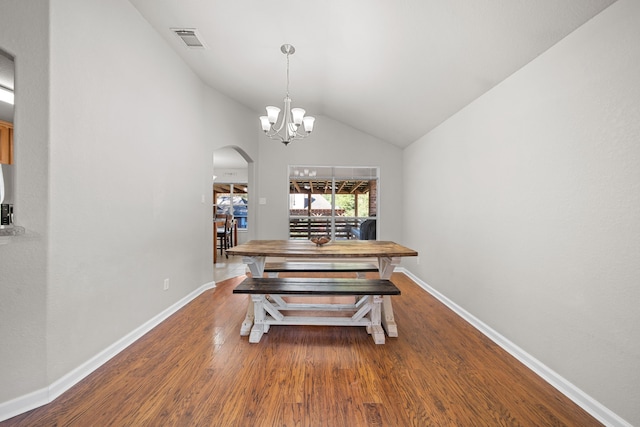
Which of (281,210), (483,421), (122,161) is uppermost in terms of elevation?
(122,161)

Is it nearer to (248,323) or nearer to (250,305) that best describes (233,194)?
(250,305)

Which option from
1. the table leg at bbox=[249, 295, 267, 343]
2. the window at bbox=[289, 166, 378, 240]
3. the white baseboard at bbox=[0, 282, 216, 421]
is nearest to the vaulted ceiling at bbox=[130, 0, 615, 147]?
the window at bbox=[289, 166, 378, 240]

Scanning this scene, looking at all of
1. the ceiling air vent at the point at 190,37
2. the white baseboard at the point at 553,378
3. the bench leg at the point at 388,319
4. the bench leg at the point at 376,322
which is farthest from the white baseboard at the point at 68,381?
the white baseboard at the point at 553,378

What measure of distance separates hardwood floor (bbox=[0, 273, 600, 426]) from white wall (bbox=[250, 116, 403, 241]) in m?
2.72

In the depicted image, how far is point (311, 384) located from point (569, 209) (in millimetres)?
1928

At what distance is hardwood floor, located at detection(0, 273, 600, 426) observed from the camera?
55.1 inches

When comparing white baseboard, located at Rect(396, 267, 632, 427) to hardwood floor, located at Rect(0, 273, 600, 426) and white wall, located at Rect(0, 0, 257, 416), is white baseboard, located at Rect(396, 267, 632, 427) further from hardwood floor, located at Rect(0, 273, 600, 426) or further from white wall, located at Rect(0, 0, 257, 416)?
white wall, located at Rect(0, 0, 257, 416)

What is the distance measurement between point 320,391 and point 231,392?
1.78ft

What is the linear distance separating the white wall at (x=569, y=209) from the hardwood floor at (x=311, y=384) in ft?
0.97

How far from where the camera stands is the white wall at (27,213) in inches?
54.9

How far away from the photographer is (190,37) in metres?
2.61

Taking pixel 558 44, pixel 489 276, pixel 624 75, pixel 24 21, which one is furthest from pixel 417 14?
pixel 24 21

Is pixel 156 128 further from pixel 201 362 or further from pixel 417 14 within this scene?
pixel 417 14

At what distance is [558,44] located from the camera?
1667mm
